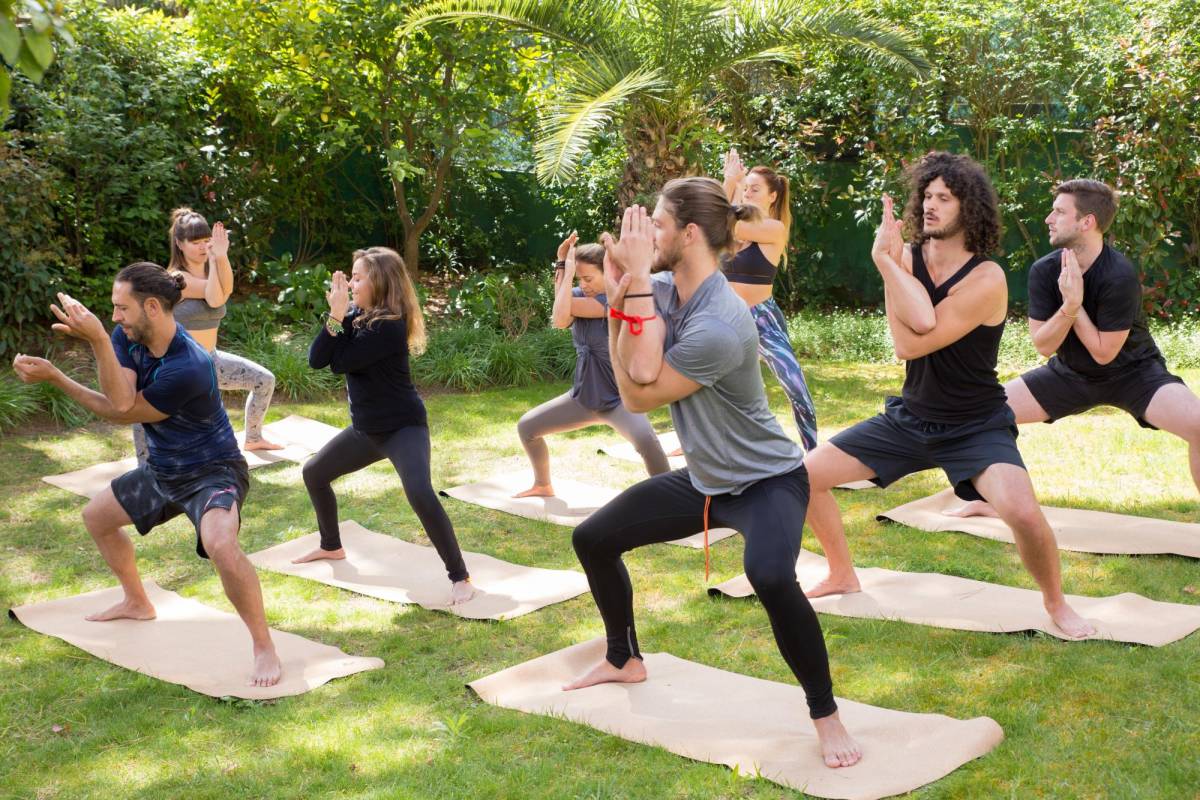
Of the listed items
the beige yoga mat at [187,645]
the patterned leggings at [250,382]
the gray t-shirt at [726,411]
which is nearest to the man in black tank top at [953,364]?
the gray t-shirt at [726,411]

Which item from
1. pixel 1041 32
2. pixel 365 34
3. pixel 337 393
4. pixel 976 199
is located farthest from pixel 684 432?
pixel 1041 32

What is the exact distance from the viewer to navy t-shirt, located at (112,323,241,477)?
462 cm

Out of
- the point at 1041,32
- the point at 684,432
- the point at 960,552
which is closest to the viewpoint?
the point at 684,432

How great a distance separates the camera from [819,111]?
43.8 feet

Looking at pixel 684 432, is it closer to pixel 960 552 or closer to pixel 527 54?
pixel 960 552

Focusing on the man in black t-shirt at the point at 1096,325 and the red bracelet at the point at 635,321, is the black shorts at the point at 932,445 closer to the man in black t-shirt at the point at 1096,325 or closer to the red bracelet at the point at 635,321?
the man in black t-shirt at the point at 1096,325

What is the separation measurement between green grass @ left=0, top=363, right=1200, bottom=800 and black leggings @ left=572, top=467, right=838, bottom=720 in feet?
1.41

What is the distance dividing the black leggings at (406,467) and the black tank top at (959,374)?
2167 millimetres

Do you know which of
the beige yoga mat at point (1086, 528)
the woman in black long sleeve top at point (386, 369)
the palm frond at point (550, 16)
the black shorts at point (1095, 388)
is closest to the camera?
the woman in black long sleeve top at point (386, 369)

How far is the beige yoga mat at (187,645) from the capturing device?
4.61 m

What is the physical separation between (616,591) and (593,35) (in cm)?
775

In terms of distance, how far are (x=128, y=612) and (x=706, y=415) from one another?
2.95 metres

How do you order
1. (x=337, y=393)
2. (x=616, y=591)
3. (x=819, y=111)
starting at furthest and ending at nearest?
(x=819, y=111)
(x=337, y=393)
(x=616, y=591)

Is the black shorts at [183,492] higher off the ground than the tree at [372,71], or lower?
lower
